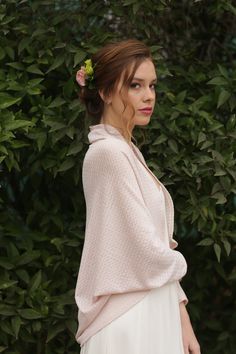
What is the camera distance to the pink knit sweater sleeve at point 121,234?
2.84 m

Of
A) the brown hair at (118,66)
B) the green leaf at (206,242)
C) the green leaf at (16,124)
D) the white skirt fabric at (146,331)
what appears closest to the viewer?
the white skirt fabric at (146,331)

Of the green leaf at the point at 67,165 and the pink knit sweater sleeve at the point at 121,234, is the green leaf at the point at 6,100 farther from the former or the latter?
the pink knit sweater sleeve at the point at 121,234

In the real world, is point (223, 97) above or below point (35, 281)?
above

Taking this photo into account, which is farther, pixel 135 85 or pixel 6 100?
pixel 6 100

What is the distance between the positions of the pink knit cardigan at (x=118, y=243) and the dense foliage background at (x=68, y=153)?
0.78 m

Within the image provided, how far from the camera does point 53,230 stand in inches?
163

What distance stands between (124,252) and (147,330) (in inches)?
9.7

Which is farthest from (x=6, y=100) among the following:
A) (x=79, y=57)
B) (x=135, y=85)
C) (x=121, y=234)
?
(x=121, y=234)

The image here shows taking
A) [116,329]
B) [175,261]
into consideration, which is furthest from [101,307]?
[175,261]

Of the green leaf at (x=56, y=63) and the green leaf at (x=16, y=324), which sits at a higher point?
the green leaf at (x=56, y=63)

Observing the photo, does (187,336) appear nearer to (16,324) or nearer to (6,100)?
(16,324)

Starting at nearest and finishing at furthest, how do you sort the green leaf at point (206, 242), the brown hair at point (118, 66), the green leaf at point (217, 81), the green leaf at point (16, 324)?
the brown hair at point (118, 66) → the green leaf at point (16, 324) → the green leaf at point (206, 242) → the green leaf at point (217, 81)

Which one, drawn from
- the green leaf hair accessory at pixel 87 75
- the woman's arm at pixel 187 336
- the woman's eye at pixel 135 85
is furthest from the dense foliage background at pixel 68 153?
the woman's arm at pixel 187 336

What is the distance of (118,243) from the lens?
287 centimetres
